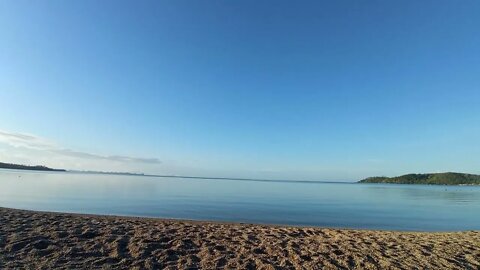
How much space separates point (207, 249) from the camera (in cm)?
990

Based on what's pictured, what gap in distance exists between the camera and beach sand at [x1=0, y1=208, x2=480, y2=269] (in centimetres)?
841

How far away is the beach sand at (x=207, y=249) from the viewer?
8.41 m

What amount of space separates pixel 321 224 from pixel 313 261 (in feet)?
43.1

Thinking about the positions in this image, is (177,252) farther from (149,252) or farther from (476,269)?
(476,269)

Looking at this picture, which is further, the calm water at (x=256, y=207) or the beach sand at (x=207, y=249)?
the calm water at (x=256, y=207)

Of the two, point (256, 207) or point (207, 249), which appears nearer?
point (207, 249)

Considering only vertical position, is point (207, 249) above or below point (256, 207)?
above

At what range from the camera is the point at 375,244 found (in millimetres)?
11508

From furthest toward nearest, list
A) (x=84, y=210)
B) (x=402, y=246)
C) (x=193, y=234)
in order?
(x=84, y=210) < (x=193, y=234) < (x=402, y=246)

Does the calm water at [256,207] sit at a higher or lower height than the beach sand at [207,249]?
lower

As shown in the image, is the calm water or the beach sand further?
the calm water

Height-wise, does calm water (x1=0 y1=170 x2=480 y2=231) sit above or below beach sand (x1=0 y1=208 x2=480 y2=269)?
below

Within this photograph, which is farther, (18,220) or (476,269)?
(18,220)

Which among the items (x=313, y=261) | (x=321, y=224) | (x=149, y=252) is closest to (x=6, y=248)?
(x=149, y=252)
